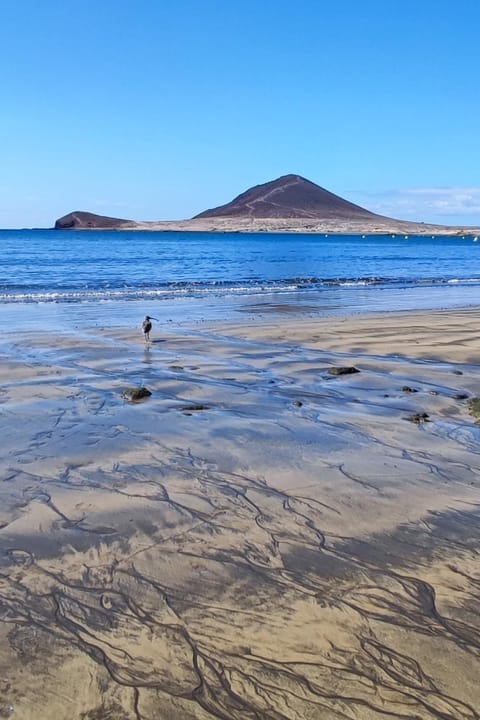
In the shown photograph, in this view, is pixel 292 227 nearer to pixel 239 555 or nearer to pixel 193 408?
pixel 193 408

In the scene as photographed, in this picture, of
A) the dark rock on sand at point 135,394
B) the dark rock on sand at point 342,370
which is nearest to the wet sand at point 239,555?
the dark rock on sand at point 135,394

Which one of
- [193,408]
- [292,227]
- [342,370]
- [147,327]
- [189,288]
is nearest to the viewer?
[193,408]

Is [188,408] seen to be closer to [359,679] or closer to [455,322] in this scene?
[359,679]

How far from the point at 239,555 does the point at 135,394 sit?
188 inches

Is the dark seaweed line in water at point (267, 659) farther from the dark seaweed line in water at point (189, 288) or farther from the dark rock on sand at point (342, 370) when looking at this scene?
the dark seaweed line in water at point (189, 288)

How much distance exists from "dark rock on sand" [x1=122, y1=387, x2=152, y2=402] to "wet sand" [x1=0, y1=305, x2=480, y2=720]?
0.70 feet

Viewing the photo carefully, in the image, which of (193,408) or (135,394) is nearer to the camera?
(193,408)

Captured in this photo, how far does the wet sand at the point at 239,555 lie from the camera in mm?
3248

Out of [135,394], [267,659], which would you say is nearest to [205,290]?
[135,394]

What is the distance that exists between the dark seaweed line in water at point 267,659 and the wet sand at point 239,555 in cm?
1

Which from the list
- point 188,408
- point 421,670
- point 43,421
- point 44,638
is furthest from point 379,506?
point 43,421

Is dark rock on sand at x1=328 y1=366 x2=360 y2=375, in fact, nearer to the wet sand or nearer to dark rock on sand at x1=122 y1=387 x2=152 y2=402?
the wet sand

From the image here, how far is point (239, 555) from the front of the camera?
4.52 m

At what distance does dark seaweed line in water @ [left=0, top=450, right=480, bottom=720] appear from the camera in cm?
315
